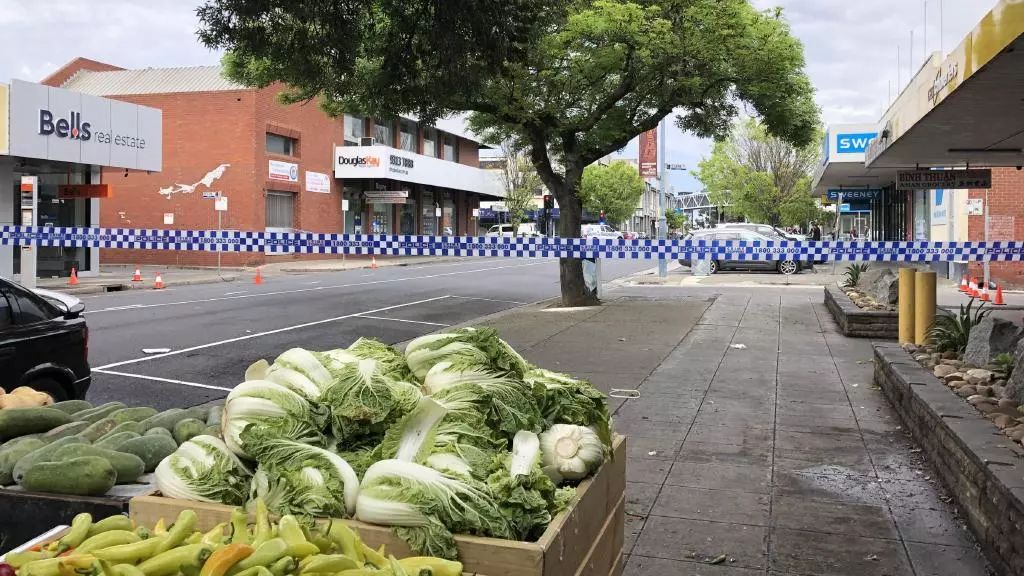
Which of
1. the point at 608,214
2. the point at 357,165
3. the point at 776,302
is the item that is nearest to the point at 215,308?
the point at 776,302

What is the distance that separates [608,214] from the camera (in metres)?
83.6

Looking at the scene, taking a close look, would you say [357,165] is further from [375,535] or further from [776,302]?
[375,535]

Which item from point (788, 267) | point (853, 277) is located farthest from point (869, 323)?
point (788, 267)

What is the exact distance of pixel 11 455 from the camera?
10.6 feet

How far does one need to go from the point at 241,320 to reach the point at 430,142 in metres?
44.2

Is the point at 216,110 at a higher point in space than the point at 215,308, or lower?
higher

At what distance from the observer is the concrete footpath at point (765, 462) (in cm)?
472

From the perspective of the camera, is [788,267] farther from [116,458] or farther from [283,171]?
[116,458]

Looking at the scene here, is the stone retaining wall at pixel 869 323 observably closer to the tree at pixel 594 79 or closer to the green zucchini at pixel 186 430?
the tree at pixel 594 79

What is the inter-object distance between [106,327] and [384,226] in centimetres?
3857

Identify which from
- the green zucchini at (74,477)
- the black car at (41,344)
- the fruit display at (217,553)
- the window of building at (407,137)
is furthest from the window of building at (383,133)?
the fruit display at (217,553)

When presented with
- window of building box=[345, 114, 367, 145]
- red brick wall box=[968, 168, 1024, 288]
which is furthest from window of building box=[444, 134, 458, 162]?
red brick wall box=[968, 168, 1024, 288]

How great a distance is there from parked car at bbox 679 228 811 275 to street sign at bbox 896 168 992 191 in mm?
13280

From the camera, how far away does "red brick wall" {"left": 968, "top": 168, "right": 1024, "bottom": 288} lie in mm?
23984
